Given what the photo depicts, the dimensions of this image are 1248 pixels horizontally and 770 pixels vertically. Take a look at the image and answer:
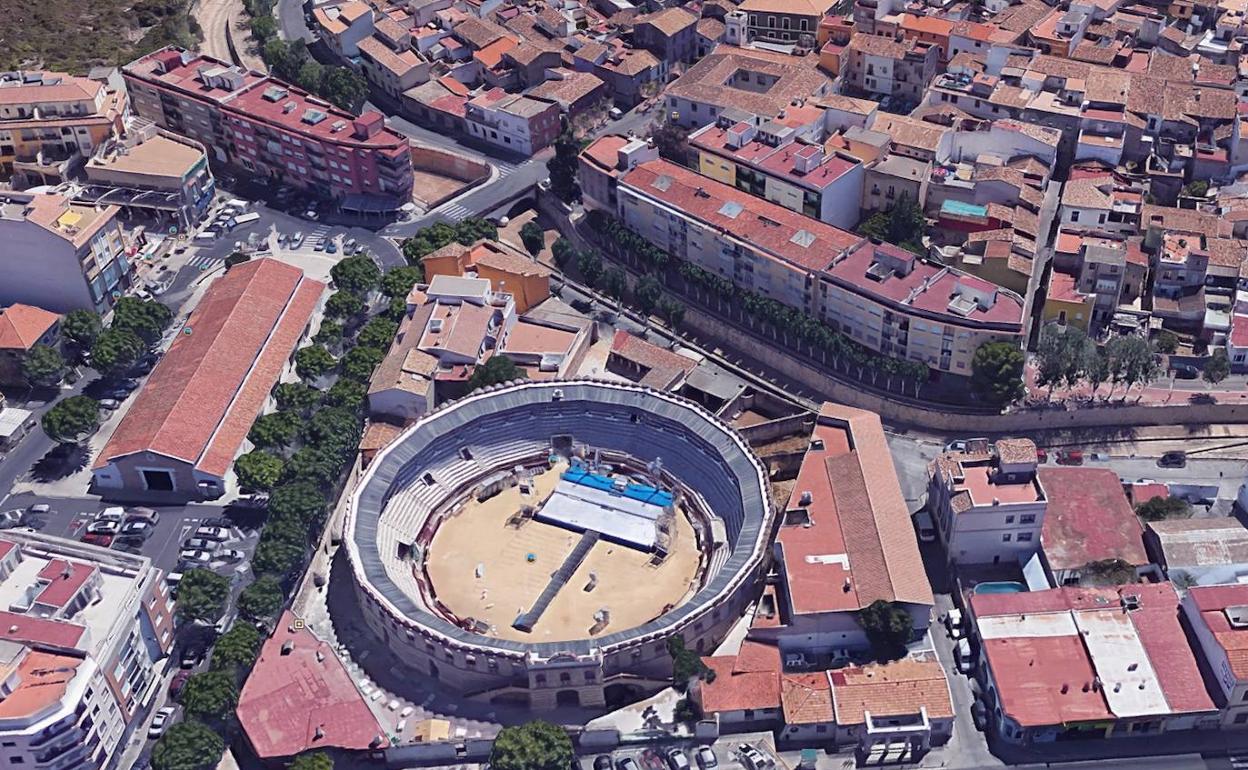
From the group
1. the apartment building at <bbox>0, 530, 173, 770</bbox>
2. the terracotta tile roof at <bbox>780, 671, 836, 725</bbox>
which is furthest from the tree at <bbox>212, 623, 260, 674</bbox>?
the terracotta tile roof at <bbox>780, 671, 836, 725</bbox>

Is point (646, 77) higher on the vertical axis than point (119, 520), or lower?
higher

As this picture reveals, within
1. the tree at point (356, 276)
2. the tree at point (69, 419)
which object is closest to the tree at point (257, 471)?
the tree at point (69, 419)

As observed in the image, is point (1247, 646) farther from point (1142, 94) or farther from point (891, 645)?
point (1142, 94)

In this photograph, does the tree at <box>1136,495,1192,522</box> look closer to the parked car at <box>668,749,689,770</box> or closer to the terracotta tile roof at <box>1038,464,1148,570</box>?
the terracotta tile roof at <box>1038,464,1148,570</box>

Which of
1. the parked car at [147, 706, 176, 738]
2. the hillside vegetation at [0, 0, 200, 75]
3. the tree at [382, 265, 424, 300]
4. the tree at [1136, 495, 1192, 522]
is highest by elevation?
the hillside vegetation at [0, 0, 200, 75]

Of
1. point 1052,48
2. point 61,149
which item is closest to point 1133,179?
point 1052,48
